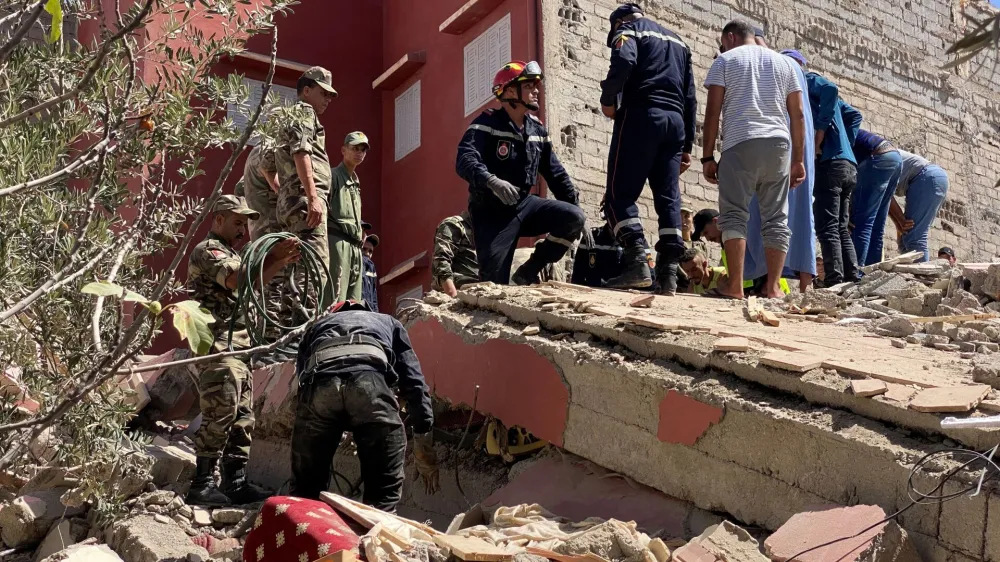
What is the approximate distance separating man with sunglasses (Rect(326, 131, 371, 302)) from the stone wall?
3.55m

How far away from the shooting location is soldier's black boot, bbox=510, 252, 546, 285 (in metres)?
7.89

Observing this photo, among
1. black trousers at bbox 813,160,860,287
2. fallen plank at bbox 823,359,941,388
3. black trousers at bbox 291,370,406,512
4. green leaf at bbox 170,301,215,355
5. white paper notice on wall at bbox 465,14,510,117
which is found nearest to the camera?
green leaf at bbox 170,301,215,355

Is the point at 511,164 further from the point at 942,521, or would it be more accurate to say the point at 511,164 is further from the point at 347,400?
the point at 942,521

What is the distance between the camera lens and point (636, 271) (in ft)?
24.9

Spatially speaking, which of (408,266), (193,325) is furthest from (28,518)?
(408,266)

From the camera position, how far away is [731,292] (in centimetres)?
731

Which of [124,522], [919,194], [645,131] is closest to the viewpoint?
[124,522]

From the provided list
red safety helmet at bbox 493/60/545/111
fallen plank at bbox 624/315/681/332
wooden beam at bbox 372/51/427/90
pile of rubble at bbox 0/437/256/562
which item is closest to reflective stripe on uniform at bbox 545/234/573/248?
red safety helmet at bbox 493/60/545/111

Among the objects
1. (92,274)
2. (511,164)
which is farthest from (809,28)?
(92,274)

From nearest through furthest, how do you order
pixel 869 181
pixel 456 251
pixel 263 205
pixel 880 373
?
pixel 880 373, pixel 456 251, pixel 263 205, pixel 869 181

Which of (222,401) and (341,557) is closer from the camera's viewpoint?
(341,557)

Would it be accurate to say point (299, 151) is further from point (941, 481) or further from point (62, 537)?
point (941, 481)

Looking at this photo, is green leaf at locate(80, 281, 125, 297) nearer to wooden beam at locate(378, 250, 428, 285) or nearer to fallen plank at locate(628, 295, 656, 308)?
fallen plank at locate(628, 295, 656, 308)

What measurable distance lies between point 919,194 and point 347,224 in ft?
16.8
